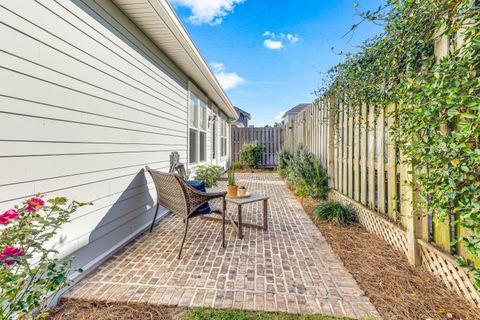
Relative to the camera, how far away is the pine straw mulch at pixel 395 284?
167 centimetres

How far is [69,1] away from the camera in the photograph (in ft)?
6.76

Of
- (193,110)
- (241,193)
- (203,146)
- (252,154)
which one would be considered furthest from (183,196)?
(252,154)

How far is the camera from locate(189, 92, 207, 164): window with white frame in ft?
18.9

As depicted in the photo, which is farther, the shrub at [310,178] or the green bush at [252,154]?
the green bush at [252,154]

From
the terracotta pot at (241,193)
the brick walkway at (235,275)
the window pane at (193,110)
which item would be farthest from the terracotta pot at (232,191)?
the window pane at (193,110)

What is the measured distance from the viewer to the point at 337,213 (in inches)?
140

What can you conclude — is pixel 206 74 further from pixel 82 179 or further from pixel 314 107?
pixel 82 179

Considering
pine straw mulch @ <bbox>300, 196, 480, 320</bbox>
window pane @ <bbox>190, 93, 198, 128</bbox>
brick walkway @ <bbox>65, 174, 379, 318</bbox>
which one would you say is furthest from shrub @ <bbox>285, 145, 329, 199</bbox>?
window pane @ <bbox>190, 93, 198, 128</bbox>

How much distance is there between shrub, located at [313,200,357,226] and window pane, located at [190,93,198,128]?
3711 mm

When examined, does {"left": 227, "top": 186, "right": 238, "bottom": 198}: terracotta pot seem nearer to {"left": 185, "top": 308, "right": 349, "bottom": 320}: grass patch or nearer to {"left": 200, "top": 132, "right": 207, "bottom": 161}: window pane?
{"left": 185, "top": 308, "right": 349, "bottom": 320}: grass patch

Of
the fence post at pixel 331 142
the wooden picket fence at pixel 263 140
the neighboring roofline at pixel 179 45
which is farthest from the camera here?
the wooden picket fence at pixel 263 140

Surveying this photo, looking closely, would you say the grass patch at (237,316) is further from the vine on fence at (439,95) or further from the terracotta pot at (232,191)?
the terracotta pot at (232,191)

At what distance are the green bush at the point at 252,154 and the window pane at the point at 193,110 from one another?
5.73 meters

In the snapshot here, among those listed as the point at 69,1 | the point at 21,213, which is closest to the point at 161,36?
the point at 69,1
